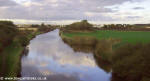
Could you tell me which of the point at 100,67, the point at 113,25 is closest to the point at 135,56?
the point at 100,67

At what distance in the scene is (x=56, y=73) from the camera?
59.2ft

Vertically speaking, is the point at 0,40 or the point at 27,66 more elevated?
the point at 0,40

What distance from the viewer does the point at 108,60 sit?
23016 mm

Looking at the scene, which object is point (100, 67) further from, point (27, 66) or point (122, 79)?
point (27, 66)

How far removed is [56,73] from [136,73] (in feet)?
25.0

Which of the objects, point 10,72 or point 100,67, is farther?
point 100,67

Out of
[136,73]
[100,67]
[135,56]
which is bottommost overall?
[100,67]

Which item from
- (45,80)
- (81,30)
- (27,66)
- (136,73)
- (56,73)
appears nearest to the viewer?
(136,73)

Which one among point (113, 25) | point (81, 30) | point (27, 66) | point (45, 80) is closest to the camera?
point (45, 80)

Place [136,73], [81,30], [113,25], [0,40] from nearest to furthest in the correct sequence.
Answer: [136,73] < [0,40] < [81,30] < [113,25]

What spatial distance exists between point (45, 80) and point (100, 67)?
26.9 feet

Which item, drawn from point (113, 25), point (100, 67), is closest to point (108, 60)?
point (100, 67)

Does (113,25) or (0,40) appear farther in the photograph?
(113,25)

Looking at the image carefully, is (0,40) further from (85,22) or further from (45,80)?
(85,22)
